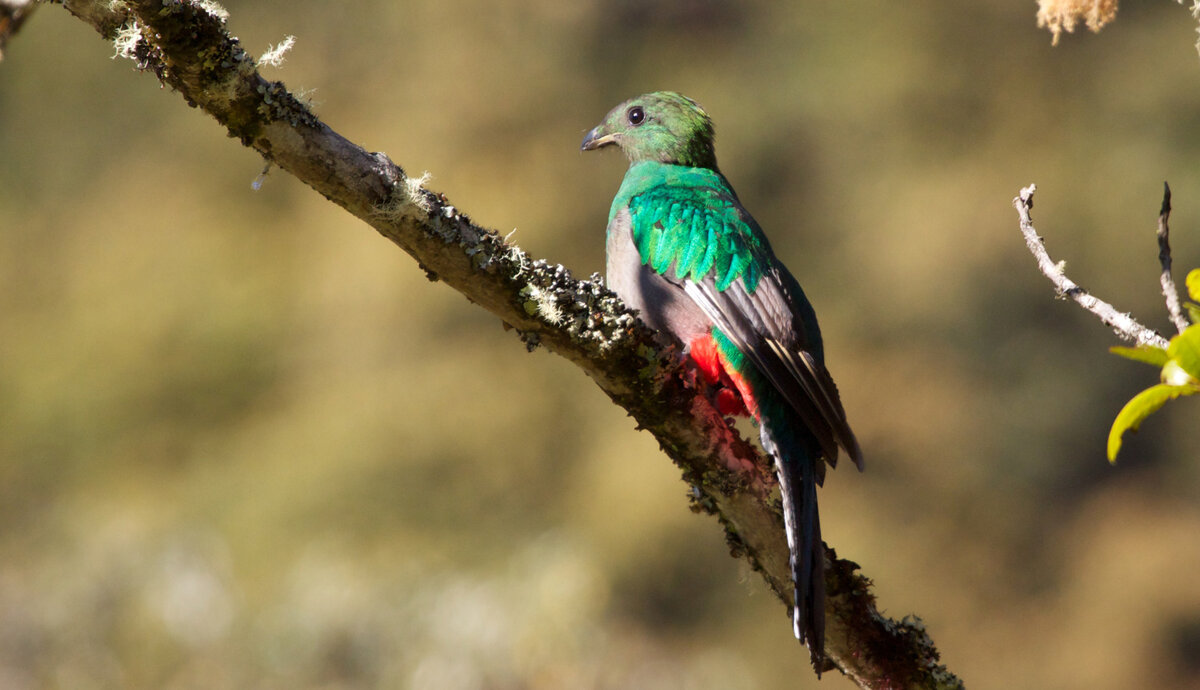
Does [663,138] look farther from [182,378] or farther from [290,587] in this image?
[182,378]

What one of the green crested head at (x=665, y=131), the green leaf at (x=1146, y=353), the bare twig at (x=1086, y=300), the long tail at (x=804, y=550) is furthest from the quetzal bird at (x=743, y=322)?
the green leaf at (x=1146, y=353)

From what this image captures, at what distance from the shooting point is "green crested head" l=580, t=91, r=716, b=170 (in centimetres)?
426

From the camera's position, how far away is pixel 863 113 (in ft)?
31.6

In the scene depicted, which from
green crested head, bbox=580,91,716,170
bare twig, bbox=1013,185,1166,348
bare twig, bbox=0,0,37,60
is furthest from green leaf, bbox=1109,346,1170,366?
green crested head, bbox=580,91,716,170

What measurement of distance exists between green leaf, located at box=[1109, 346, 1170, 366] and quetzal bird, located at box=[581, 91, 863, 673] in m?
1.10

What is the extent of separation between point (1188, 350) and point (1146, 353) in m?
0.09

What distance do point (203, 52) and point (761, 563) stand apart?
1.72 meters

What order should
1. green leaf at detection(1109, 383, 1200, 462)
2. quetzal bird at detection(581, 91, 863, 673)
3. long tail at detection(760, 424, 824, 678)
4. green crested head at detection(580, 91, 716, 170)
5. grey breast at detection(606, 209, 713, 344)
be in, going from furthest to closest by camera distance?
green crested head at detection(580, 91, 716, 170) < grey breast at detection(606, 209, 713, 344) < quetzal bird at detection(581, 91, 863, 673) < long tail at detection(760, 424, 824, 678) < green leaf at detection(1109, 383, 1200, 462)

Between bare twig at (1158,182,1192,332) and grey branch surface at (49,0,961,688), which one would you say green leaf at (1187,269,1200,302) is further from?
grey branch surface at (49,0,961,688)

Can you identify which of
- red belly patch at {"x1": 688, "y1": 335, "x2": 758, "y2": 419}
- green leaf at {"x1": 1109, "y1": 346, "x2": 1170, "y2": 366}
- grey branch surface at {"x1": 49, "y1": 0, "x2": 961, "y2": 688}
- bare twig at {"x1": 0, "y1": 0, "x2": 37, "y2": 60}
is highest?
bare twig at {"x1": 0, "y1": 0, "x2": 37, "y2": 60}

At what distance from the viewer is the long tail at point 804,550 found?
251 cm

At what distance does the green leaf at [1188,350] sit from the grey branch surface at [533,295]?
3.68ft

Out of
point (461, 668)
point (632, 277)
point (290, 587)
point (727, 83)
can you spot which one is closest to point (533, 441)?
point (290, 587)

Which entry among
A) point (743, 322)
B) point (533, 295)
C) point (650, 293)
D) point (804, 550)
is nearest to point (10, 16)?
point (533, 295)
